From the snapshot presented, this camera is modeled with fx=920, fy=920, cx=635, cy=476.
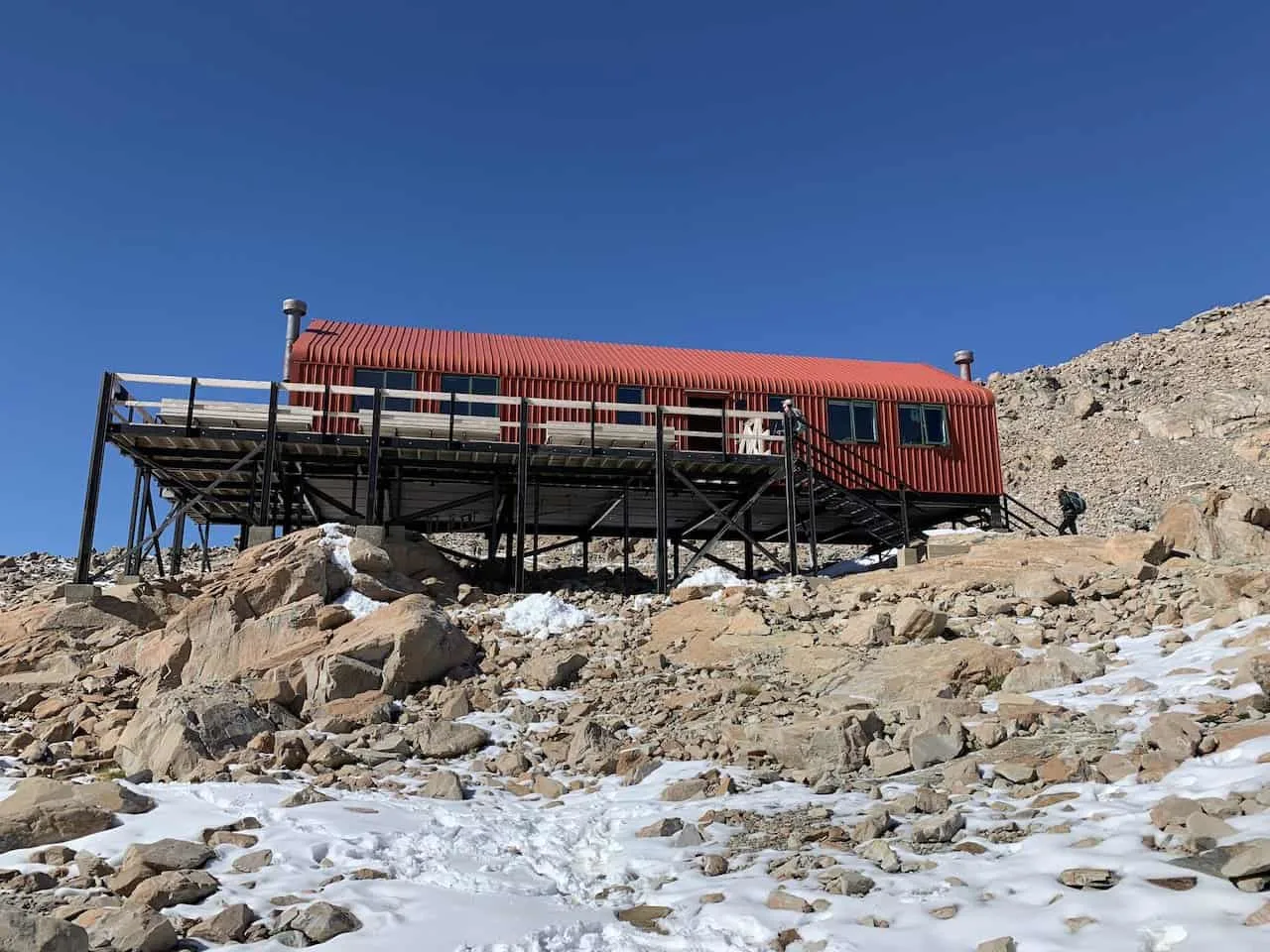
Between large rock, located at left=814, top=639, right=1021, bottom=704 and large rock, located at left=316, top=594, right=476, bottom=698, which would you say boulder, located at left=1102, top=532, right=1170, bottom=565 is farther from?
large rock, located at left=316, top=594, right=476, bottom=698

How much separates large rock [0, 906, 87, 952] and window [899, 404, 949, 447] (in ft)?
80.8

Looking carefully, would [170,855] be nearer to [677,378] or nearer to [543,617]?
[543,617]

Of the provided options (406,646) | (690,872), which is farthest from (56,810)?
(406,646)

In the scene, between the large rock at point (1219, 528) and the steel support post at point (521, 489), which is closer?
the large rock at point (1219, 528)

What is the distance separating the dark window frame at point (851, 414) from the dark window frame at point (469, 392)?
31.3 ft

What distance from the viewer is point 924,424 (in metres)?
27.3

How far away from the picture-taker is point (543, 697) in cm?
1334

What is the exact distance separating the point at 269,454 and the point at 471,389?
615 centimetres

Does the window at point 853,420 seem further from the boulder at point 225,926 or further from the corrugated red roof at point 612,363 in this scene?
the boulder at point 225,926

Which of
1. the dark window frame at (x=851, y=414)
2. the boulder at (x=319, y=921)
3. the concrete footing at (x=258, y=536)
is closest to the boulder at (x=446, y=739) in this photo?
the boulder at (x=319, y=921)

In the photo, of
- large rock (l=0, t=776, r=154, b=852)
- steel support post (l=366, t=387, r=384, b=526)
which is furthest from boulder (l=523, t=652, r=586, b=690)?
steel support post (l=366, t=387, r=384, b=526)

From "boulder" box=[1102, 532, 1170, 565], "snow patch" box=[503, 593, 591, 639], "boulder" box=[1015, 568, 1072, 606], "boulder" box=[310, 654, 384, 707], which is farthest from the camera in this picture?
"snow patch" box=[503, 593, 591, 639]

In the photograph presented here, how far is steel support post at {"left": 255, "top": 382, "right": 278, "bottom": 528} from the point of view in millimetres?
19516

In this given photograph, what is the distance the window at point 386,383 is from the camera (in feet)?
77.9
